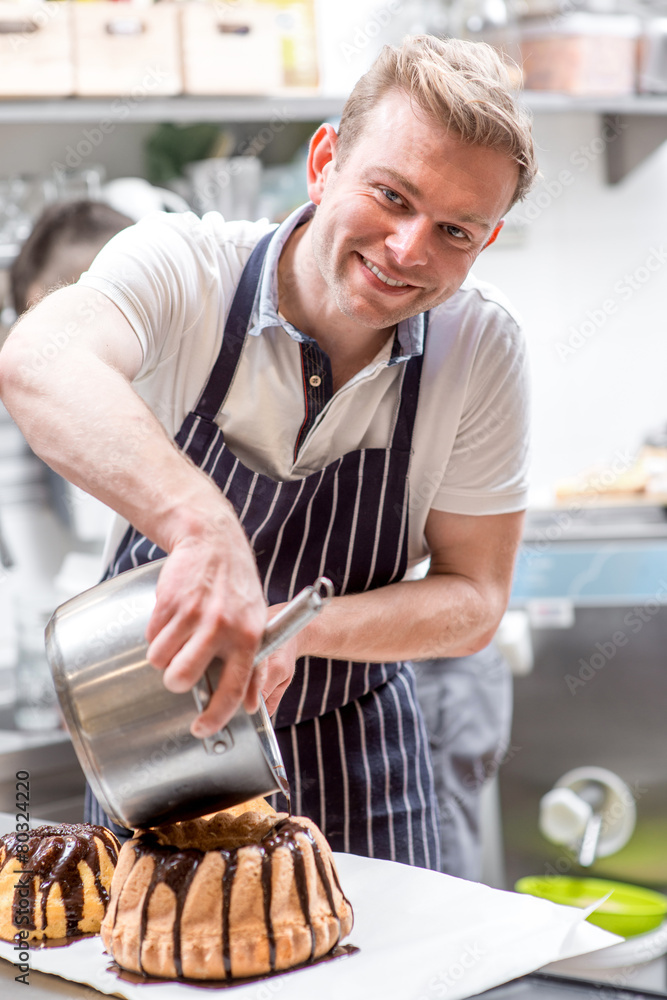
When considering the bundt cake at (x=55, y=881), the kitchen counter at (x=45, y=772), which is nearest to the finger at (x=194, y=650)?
the bundt cake at (x=55, y=881)

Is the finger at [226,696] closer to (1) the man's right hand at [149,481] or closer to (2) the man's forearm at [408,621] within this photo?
(1) the man's right hand at [149,481]

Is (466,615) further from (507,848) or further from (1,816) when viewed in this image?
(507,848)

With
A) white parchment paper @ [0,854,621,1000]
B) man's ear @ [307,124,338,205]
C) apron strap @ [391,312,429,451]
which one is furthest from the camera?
apron strap @ [391,312,429,451]

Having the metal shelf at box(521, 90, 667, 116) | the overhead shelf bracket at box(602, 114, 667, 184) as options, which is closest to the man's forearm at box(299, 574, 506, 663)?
the metal shelf at box(521, 90, 667, 116)

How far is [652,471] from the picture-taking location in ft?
9.82

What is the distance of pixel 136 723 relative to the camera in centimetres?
85

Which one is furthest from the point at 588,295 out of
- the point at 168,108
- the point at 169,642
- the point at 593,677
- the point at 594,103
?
the point at 169,642

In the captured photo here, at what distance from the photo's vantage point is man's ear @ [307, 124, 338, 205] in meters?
1.26

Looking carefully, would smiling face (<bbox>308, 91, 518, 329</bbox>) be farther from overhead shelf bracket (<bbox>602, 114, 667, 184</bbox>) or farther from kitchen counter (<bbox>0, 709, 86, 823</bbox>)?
overhead shelf bracket (<bbox>602, 114, 667, 184</bbox>)

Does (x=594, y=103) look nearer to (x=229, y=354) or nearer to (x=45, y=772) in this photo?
(x=229, y=354)

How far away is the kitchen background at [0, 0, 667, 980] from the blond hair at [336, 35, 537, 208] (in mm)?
1494

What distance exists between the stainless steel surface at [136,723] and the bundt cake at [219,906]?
0.29ft

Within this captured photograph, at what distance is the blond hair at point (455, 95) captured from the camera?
3.57 ft

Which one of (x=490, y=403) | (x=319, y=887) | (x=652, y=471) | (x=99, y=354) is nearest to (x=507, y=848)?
(x=652, y=471)
